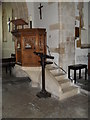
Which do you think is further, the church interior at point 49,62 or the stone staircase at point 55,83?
the stone staircase at point 55,83

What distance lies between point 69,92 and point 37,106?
37.5 inches

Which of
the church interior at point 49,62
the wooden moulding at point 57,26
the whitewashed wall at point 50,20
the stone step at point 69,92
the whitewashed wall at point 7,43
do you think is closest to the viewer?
the church interior at point 49,62

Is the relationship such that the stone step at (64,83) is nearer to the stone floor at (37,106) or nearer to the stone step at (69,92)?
the stone step at (69,92)

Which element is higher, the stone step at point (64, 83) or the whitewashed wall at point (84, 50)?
the whitewashed wall at point (84, 50)

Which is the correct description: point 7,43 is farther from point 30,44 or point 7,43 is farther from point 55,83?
point 55,83

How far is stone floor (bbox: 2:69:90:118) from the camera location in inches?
103

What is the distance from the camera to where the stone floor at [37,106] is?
2613 millimetres

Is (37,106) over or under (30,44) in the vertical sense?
under

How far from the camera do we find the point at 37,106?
2.96 m

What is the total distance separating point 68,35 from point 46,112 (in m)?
2.86

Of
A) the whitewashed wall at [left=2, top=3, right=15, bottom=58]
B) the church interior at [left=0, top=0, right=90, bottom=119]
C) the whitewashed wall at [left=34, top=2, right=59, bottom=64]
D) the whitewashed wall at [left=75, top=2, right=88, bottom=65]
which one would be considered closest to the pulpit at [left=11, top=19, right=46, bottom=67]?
the church interior at [left=0, top=0, right=90, bottom=119]

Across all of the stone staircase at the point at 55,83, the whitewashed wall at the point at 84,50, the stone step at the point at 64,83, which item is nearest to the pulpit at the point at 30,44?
the stone staircase at the point at 55,83

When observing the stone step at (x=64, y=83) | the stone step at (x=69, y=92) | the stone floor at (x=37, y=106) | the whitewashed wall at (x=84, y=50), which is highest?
the whitewashed wall at (x=84, y=50)

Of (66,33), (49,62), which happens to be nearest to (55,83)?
(49,62)
